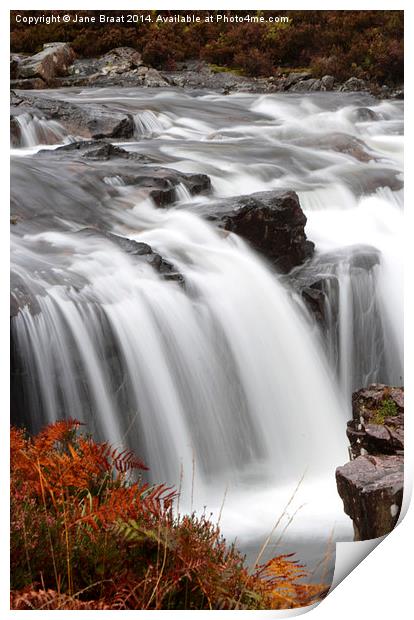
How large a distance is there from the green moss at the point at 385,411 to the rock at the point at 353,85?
1.62 m

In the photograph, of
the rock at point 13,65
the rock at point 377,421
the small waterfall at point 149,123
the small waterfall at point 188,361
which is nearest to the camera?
the small waterfall at point 188,361

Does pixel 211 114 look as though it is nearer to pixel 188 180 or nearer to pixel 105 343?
pixel 188 180

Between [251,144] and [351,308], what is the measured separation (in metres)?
1.00

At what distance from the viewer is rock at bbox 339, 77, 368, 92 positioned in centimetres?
541

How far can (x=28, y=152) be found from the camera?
5121 mm

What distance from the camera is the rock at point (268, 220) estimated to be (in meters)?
5.21

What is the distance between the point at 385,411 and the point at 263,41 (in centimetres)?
195

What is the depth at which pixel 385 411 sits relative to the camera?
5207 mm

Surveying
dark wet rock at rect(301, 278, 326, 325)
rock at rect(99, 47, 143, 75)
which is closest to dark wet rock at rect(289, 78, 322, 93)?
rock at rect(99, 47, 143, 75)

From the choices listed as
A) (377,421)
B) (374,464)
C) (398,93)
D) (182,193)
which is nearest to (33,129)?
(182,193)

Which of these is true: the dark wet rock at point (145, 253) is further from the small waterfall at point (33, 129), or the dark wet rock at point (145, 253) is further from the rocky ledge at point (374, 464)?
the rocky ledge at point (374, 464)

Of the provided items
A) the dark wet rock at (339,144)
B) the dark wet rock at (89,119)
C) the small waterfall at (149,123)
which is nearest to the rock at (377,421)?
the dark wet rock at (339,144)

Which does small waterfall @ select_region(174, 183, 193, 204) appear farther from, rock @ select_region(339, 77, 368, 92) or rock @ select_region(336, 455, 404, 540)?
Result: rock @ select_region(336, 455, 404, 540)
